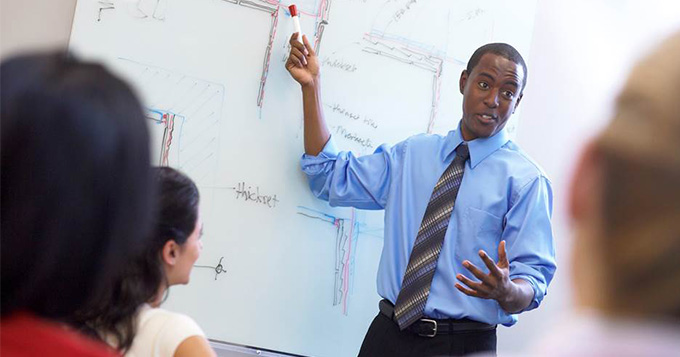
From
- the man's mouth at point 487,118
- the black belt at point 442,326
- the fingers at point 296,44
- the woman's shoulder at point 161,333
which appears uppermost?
the fingers at point 296,44

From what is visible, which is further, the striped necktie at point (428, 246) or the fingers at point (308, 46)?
the fingers at point (308, 46)

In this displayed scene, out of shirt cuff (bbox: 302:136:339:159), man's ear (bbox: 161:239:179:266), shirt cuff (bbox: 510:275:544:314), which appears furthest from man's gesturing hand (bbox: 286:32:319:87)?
man's ear (bbox: 161:239:179:266)

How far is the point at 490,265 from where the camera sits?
228cm

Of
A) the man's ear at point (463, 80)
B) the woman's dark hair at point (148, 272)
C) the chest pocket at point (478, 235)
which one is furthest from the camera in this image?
the man's ear at point (463, 80)

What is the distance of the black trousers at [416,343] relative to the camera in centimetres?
254

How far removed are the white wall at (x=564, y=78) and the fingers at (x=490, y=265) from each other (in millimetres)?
1043

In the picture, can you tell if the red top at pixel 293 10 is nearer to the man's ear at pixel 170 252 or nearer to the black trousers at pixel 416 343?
the black trousers at pixel 416 343

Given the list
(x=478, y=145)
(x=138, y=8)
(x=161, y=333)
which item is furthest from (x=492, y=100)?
(x=161, y=333)

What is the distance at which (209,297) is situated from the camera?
2.59 meters

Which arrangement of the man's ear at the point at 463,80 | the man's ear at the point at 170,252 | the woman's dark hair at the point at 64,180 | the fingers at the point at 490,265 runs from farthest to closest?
the man's ear at the point at 463,80, the fingers at the point at 490,265, the man's ear at the point at 170,252, the woman's dark hair at the point at 64,180

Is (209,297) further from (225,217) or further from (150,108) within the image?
(150,108)

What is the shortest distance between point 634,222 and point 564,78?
2990mm

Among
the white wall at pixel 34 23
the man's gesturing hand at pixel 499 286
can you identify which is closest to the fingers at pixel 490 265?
the man's gesturing hand at pixel 499 286

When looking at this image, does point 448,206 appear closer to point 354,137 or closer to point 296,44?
point 354,137
